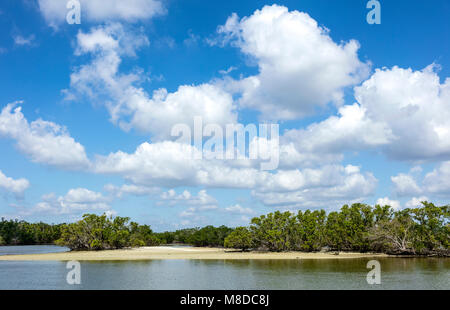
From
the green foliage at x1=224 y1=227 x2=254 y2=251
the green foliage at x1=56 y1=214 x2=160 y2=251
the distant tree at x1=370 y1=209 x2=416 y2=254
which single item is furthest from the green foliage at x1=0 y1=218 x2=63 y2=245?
the distant tree at x1=370 y1=209 x2=416 y2=254

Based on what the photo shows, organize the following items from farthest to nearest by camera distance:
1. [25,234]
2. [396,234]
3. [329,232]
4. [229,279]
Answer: [25,234] < [329,232] < [396,234] < [229,279]

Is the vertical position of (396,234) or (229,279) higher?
(396,234)

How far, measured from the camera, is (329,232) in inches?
3157

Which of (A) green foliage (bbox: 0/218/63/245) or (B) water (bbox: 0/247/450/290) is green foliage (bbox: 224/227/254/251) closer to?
(B) water (bbox: 0/247/450/290)

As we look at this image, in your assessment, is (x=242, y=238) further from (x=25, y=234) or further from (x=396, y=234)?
(x=25, y=234)

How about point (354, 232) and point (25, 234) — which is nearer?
point (354, 232)

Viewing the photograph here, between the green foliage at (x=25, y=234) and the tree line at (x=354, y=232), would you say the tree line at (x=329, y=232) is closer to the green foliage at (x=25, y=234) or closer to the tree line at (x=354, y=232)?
the tree line at (x=354, y=232)

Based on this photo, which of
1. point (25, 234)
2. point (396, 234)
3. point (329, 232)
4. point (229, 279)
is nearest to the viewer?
point (229, 279)

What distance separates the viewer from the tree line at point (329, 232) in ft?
228

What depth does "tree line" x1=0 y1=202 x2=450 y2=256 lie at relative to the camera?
69438mm

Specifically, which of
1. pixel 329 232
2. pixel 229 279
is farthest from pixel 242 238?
pixel 229 279
